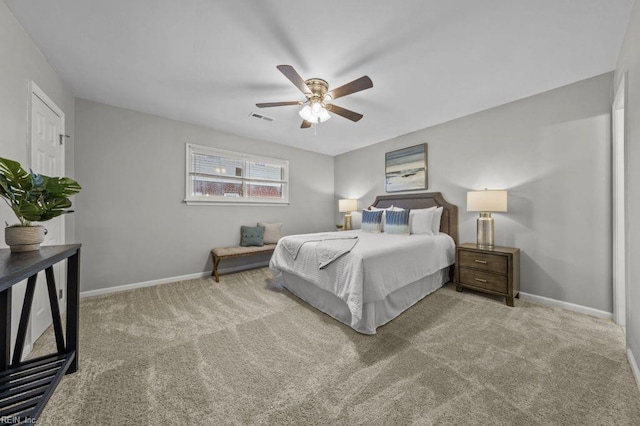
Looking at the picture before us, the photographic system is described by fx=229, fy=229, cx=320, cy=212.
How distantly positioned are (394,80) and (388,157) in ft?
6.86

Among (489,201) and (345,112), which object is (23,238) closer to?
(345,112)

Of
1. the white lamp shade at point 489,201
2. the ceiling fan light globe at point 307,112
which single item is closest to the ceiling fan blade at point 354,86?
the ceiling fan light globe at point 307,112

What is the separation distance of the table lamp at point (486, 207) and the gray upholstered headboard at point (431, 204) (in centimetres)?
49

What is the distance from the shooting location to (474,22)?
5.66ft

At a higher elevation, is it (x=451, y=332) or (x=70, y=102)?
(x=70, y=102)

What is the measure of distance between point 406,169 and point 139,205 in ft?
14.2

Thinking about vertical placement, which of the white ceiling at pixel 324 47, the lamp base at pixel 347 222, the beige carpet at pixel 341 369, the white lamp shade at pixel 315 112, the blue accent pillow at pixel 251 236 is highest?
the white ceiling at pixel 324 47

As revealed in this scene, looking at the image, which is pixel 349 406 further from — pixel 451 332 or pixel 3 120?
pixel 3 120

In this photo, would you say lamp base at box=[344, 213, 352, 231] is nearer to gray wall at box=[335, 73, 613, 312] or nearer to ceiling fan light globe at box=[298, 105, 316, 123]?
gray wall at box=[335, 73, 613, 312]

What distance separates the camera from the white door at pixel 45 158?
1947mm

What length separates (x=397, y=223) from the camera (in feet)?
11.5

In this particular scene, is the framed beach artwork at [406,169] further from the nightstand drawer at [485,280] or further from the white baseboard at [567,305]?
the white baseboard at [567,305]

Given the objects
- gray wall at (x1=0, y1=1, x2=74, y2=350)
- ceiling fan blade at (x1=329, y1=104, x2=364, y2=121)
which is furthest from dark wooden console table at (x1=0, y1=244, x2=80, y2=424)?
ceiling fan blade at (x1=329, y1=104, x2=364, y2=121)

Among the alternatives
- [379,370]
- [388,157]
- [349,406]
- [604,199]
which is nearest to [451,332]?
[379,370]
